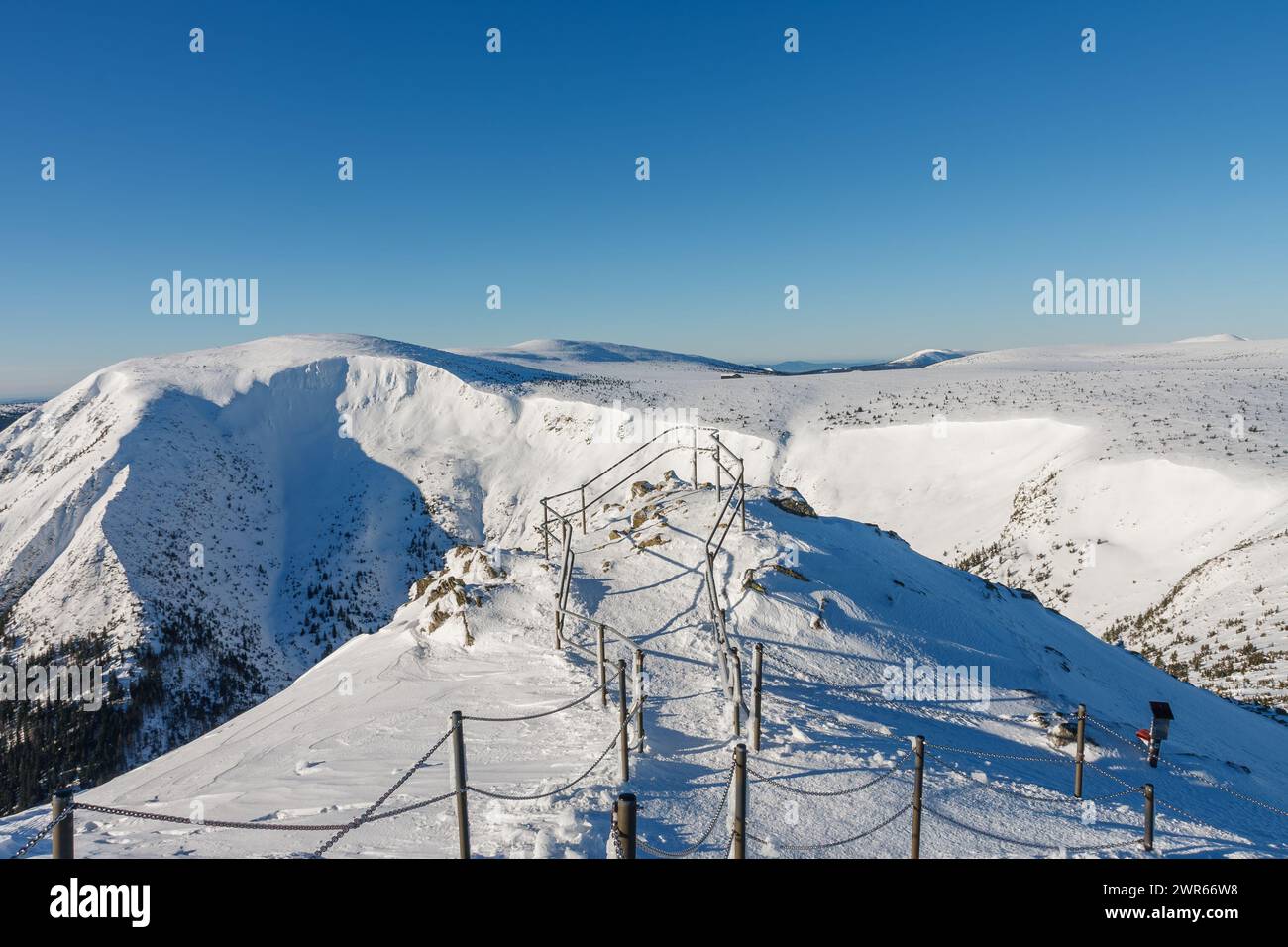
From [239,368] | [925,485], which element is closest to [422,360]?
[239,368]

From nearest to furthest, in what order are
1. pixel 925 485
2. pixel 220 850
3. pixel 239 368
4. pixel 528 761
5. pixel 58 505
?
1. pixel 220 850
2. pixel 528 761
3. pixel 925 485
4. pixel 58 505
5. pixel 239 368

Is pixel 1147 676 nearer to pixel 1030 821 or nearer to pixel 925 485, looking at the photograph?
pixel 1030 821

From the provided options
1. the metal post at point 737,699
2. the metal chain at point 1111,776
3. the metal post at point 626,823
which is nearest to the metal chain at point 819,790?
the metal post at point 737,699

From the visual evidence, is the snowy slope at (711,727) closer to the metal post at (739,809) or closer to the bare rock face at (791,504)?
the bare rock face at (791,504)

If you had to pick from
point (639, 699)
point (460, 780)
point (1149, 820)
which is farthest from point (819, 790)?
point (460, 780)

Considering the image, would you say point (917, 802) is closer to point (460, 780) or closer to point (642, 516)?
point (460, 780)

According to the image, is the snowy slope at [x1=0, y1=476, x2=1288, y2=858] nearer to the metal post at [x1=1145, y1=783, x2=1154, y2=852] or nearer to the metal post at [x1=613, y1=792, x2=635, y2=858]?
the metal post at [x1=1145, y1=783, x2=1154, y2=852]

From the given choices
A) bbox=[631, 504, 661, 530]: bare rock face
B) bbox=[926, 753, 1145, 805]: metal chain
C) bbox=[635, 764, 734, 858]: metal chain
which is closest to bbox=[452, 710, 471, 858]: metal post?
bbox=[635, 764, 734, 858]: metal chain
